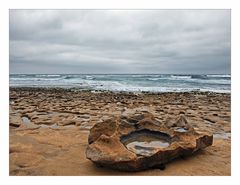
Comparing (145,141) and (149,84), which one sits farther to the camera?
(149,84)

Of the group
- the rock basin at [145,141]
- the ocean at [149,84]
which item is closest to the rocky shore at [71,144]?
the rock basin at [145,141]

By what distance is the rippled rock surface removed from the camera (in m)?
3.67

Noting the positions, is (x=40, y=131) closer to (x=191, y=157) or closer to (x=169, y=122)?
(x=169, y=122)

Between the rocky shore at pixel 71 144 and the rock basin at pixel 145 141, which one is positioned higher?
the rock basin at pixel 145 141

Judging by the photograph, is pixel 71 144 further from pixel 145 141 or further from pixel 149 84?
pixel 149 84

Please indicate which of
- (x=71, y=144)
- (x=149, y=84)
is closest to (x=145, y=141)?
(x=71, y=144)

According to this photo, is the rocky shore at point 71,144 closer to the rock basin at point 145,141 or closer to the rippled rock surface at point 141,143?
the rippled rock surface at point 141,143

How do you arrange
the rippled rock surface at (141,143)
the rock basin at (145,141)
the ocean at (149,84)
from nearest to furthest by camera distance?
the rippled rock surface at (141,143) < the rock basin at (145,141) < the ocean at (149,84)

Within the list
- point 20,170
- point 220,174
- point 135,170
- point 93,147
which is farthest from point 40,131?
point 220,174

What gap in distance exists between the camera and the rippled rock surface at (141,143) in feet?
12.0

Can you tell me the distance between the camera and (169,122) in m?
4.95

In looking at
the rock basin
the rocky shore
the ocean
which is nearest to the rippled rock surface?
the rock basin

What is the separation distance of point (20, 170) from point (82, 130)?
2363mm

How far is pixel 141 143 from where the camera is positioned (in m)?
4.17
